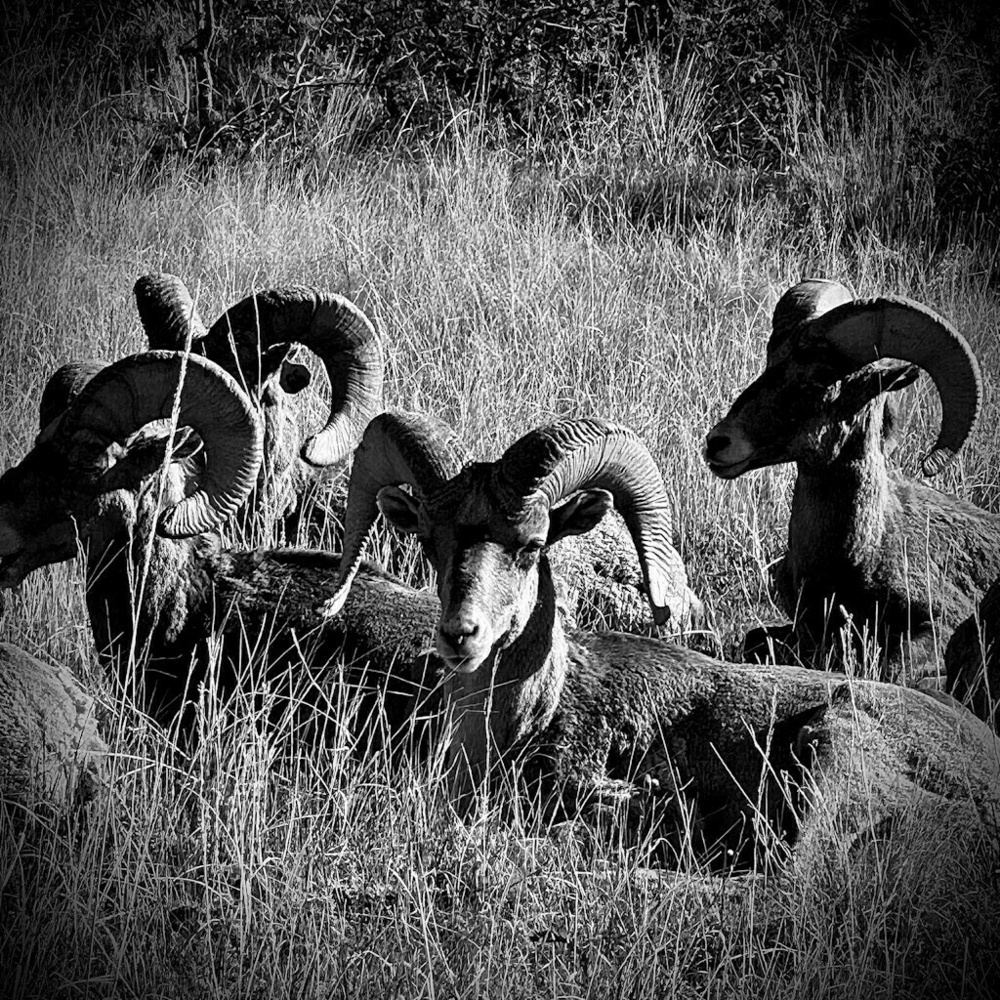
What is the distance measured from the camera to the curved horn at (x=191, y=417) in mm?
6742

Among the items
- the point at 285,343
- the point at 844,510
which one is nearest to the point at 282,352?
the point at 285,343

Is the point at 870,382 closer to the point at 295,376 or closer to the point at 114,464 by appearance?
the point at 295,376

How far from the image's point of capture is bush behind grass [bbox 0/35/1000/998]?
15.2 feet

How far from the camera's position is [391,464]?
632cm

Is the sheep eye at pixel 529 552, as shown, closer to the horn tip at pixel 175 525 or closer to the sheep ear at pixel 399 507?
the sheep ear at pixel 399 507

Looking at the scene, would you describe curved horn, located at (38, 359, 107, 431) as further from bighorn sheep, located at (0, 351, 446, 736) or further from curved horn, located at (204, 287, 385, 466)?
curved horn, located at (204, 287, 385, 466)

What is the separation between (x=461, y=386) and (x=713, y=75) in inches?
259

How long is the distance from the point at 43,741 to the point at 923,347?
13.7ft

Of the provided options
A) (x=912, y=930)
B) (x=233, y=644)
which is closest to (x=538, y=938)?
(x=912, y=930)

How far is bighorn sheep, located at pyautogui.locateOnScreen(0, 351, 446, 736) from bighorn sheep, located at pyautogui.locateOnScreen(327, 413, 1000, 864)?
2.00 ft

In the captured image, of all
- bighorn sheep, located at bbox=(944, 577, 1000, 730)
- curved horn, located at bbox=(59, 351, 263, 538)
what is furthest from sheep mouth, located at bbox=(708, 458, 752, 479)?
curved horn, located at bbox=(59, 351, 263, 538)

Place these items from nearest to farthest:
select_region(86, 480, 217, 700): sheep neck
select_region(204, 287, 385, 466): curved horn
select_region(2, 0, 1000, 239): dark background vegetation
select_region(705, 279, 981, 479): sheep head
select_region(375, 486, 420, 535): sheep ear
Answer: select_region(375, 486, 420, 535): sheep ear → select_region(86, 480, 217, 700): sheep neck → select_region(705, 279, 981, 479): sheep head → select_region(204, 287, 385, 466): curved horn → select_region(2, 0, 1000, 239): dark background vegetation

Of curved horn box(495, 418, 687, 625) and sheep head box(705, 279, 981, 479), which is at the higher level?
sheep head box(705, 279, 981, 479)

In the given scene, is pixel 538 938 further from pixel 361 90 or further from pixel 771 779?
pixel 361 90
